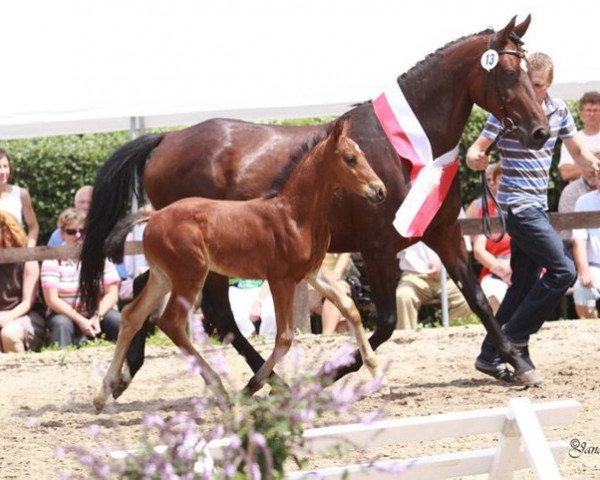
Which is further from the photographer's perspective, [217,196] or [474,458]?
[217,196]

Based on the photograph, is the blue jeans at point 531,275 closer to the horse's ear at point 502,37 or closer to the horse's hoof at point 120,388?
the horse's ear at point 502,37

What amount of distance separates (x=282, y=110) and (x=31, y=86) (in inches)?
97.8

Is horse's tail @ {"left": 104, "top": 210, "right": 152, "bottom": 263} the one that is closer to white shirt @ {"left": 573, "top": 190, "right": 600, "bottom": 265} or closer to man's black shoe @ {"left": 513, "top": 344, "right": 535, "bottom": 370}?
man's black shoe @ {"left": 513, "top": 344, "right": 535, "bottom": 370}

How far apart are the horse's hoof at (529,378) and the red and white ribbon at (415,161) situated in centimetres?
110

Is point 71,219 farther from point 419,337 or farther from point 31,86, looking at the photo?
point 419,337

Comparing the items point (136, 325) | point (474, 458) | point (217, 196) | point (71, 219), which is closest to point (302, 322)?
point (71, 219)

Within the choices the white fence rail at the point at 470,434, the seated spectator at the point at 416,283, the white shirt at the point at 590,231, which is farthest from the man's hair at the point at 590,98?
the white fence rail at the point at 470,434

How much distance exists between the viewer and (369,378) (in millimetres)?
8031

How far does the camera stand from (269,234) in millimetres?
6750

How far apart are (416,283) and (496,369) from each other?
2.89 metres

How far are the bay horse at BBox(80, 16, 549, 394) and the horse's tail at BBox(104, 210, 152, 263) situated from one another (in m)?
0.17

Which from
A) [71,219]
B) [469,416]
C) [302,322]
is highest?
[469,416]

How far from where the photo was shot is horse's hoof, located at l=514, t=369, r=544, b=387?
7.59 m

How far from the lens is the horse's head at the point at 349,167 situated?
6543 mm
